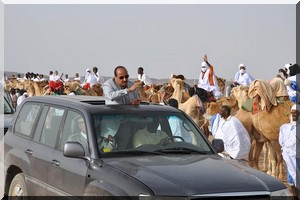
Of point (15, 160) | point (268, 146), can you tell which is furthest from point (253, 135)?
point (15, 160)

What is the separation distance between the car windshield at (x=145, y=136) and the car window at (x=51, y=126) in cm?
71

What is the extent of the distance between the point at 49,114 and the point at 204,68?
47.8 feet

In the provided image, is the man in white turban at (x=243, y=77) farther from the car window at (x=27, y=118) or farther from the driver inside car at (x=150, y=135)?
the driver inside car at (x=150, y=135)

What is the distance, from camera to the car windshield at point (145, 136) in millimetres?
6715

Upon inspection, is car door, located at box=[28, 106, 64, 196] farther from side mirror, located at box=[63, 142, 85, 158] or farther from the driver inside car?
the driver inside car

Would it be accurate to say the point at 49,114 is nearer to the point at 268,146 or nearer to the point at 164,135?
the point at 164,135

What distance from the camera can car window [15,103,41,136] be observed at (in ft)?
26.6

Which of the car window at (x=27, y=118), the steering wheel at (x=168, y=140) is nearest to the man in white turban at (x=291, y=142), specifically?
the steering wheel at (x=168, y=140)

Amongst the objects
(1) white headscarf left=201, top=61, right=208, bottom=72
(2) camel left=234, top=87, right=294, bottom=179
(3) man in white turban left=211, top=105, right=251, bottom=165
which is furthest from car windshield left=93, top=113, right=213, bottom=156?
(1) white headscarf left=201, top=61, right=208, bottom=72

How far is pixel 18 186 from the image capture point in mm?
7910

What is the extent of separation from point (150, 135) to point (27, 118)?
214 cm

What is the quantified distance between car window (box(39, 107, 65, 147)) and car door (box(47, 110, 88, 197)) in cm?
16

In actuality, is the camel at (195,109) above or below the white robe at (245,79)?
below

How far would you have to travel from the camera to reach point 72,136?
7070 millimetres
